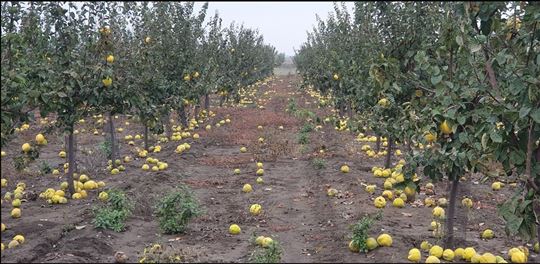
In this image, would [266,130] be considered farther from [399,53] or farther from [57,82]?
[57,82]

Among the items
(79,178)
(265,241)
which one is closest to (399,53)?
(265,241)

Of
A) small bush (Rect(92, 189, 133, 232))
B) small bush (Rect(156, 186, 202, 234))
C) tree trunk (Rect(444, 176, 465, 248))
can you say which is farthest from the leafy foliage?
small bush (Rect(92, 189, 133, 232))

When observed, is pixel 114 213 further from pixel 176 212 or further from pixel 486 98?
pixel 486 98

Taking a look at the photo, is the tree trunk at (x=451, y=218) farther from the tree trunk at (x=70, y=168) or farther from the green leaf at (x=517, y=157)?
the tree trunk at (x=70, y=168)

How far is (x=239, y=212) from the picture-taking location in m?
8.22

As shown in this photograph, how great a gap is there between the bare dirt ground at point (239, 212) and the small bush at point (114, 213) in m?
0.12

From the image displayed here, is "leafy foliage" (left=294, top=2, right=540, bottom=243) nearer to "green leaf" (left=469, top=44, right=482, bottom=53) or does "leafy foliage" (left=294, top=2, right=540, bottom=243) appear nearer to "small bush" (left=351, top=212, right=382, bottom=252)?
"green leaf" (left=469, top=44, right=482, bottom=53)

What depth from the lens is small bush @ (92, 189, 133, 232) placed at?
22.2 ft

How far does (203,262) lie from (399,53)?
5.05 meters

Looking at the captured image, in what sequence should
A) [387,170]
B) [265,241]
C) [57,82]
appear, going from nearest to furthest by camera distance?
[265,241]
[57,82]
[387,170]

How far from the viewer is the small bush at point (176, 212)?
6.71 meters

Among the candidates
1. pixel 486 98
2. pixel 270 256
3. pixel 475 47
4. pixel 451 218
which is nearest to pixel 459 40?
pixel 475 47

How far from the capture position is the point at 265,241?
6109 millimetres

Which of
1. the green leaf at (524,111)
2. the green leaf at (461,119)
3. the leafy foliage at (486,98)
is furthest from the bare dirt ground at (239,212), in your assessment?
the green leaf at (524,111)
